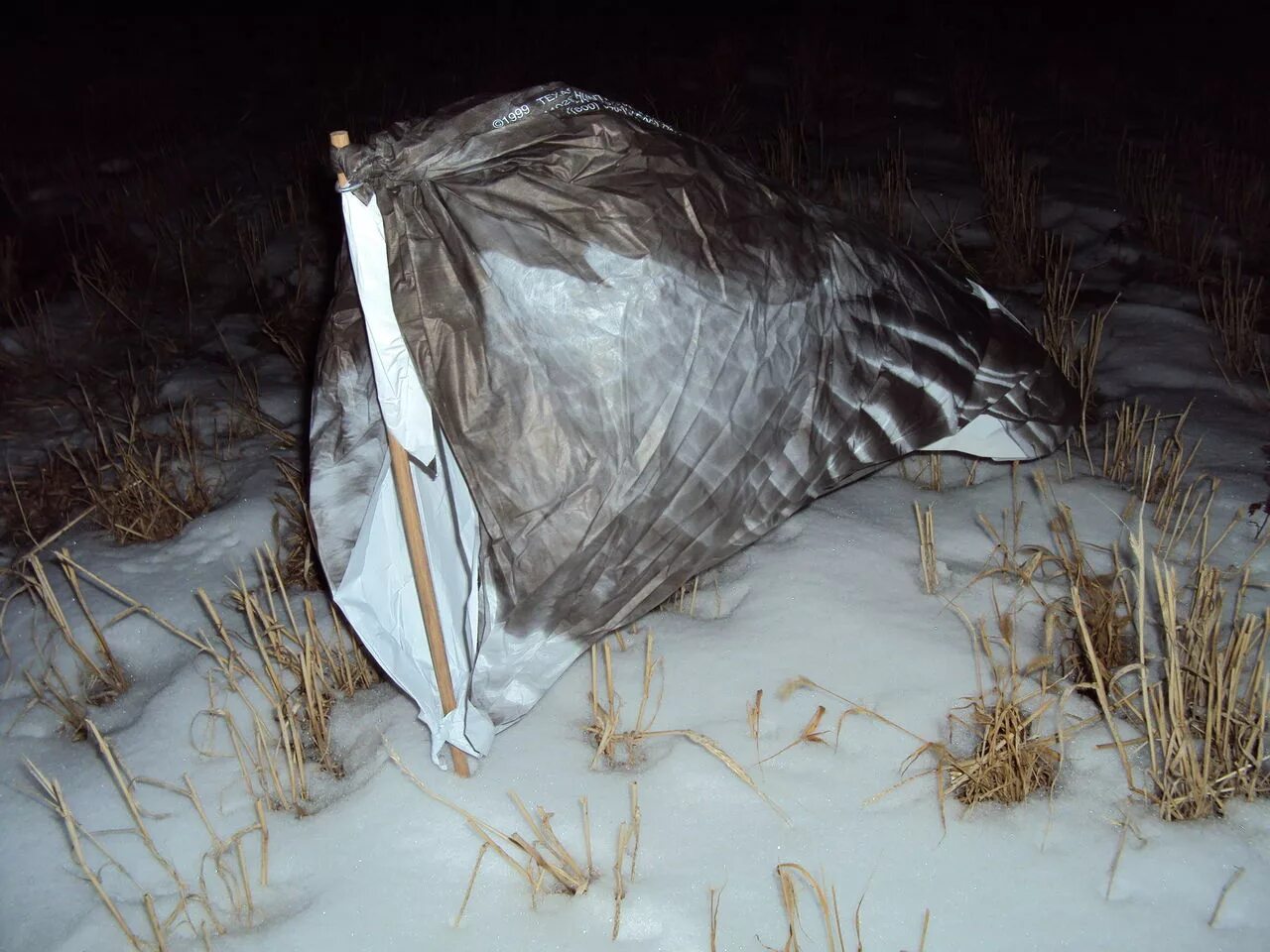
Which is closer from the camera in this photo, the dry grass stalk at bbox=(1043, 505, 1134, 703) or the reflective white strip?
the reflective white strip

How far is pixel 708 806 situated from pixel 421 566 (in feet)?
1.83

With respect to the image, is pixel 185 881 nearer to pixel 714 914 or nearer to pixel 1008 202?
pixel 714 914

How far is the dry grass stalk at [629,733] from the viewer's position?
5.00 ft

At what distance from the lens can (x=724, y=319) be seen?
1498mm

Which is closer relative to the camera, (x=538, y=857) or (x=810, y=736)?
(x=538, y=857)

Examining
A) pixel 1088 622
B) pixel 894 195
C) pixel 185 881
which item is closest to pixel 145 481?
pixel 185 881

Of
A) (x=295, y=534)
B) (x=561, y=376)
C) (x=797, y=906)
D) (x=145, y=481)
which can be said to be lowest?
(x=797, y=906)

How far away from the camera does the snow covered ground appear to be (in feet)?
4.48

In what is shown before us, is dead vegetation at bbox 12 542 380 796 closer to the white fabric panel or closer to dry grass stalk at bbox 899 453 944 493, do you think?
the white fabric panel

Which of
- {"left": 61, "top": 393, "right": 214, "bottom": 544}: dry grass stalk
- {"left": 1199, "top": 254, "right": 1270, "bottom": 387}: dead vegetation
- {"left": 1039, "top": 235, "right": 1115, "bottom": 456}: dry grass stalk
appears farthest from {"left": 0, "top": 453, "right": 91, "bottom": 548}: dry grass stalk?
{"left": 1199, "top": 254, "right": 1270, "bottom": 387}: dead vegetation

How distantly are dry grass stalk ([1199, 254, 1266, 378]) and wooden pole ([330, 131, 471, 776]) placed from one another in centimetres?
207

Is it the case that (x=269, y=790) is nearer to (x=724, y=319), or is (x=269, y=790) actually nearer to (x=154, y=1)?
(x=724, y=319)

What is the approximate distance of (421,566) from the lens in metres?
1.39

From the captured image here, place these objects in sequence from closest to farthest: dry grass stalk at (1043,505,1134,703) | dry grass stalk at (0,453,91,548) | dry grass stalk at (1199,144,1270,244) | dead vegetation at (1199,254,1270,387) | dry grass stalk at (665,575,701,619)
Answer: dry grass stalk at (1043,505,1134,703) → dry grass stalk at (665,575,701,619) → dry grass stalk at (0,453,91,548) → dead vegetation at (1199,254,1270,387) → dry grass stalk at (1199,144,1270,244)
